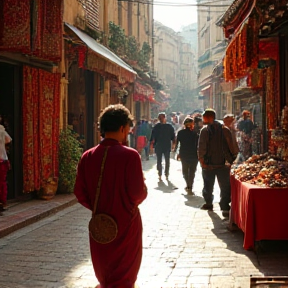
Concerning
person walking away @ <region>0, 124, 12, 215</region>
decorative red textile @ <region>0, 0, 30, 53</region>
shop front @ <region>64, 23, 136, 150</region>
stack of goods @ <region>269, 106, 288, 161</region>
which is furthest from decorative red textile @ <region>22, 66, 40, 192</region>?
stack of goods @ <region>269, 106, 288, 161</region>

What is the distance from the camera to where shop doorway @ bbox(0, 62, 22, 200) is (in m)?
9.81

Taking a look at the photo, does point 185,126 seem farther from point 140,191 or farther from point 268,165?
point 140,191

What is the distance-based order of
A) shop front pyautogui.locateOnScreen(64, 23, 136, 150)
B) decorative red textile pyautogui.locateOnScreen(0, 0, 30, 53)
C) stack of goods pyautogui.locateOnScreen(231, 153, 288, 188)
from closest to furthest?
stack of goods pyautogui.locateOnScreen(231, 153, 288, 188)
decorative red textile pyautogui.locateOnScreen(0, 0, 30, 53)
shop front pyautogui.locateOnScreen(64, 23, 136, 150)

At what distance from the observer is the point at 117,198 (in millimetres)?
3691

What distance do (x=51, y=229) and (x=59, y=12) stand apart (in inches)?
166

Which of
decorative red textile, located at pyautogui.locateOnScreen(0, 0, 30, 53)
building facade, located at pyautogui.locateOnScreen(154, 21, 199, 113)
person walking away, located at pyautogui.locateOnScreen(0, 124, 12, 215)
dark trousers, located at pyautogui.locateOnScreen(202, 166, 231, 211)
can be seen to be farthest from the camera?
building facade, located at pyautogui.locateOnScreen(154, 21, 199, 113)

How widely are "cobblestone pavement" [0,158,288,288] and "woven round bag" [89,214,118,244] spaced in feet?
4.97

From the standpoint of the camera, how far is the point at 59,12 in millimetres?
9609

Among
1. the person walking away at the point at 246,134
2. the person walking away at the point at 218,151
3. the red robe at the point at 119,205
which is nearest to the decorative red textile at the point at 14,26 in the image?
the person walking away at the point at 218,151

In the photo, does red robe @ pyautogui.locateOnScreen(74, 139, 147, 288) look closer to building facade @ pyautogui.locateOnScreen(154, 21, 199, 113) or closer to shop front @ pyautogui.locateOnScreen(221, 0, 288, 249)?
shop front @ pyautogui.locateOnScreen(221, 0, 288, 249)

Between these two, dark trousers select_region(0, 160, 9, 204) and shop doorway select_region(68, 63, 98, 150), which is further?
shop doorway select_region(68, 63, 98, 150)

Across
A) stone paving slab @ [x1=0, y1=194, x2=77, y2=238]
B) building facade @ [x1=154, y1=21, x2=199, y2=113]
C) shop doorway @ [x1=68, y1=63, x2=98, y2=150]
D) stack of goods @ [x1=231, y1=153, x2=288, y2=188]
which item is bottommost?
stone paving slab @ [x1=0, y1=194, x2=77, y2=238]

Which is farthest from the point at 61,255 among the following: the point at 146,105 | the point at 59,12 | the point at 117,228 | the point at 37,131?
the point at 146,105

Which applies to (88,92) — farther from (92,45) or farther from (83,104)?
(92,45)
